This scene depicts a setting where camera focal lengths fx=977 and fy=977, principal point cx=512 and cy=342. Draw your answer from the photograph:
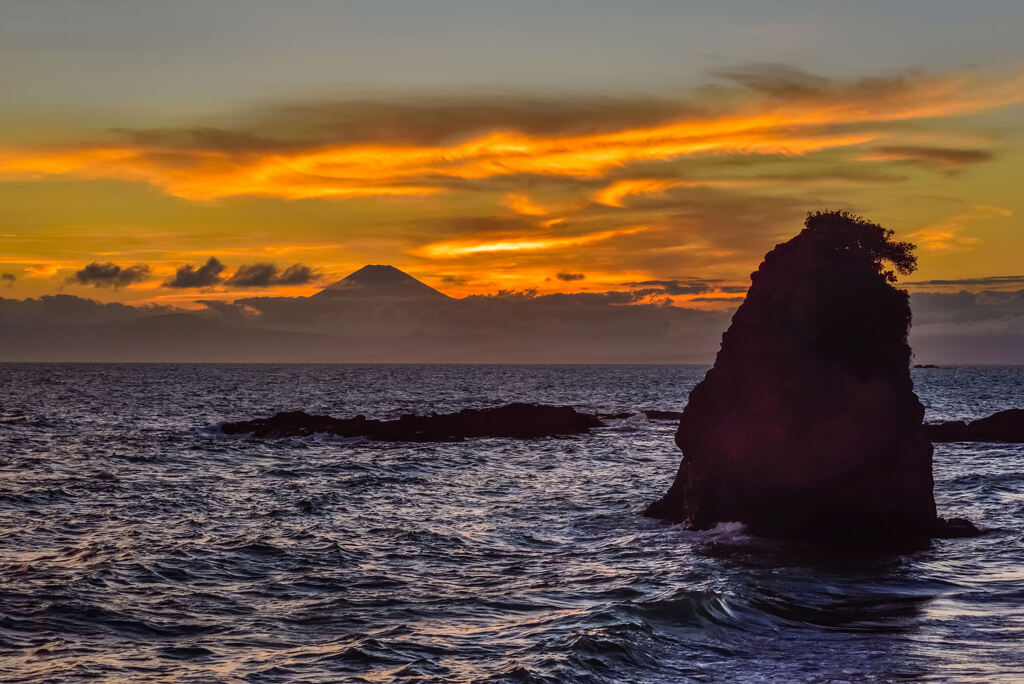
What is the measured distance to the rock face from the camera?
28.7 m

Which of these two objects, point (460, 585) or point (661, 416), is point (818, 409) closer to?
point (460, 585)

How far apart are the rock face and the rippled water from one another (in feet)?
4.44

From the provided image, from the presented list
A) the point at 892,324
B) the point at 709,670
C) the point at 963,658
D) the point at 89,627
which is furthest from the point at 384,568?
the point at 892,324

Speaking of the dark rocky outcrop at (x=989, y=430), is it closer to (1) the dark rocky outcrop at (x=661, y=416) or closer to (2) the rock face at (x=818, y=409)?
(1) the dark rocky outcrop at (x=661, y=416)

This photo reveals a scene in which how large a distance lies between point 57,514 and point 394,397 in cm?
9751

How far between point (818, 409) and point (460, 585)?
12.4 m

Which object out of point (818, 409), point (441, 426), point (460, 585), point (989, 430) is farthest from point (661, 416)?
point (460, 585)

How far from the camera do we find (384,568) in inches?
1027

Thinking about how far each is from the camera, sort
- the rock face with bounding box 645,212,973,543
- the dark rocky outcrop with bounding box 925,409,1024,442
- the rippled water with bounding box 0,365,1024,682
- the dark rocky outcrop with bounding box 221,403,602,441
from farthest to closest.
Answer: the dark rocky outcrop with bounding box 221,403,602,441 → the dark rocky outcrop with bounding box 925,409,1024,442 → the rock face with bounding box 645,212,973,543 → the rippled water with bounding box 0,365,1024,682

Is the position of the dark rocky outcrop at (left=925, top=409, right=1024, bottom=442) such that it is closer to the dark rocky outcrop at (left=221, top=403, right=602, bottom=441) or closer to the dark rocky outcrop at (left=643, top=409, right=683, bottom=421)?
the dark rocky outcrop at (left=643, top=409, right=683, bottom=421)

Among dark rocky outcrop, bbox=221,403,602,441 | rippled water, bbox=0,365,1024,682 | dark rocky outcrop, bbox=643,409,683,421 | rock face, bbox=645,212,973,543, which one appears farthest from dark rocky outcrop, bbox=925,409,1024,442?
rock face, bbox=645,212,973,543

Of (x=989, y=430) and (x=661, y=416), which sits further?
(x=661, y=416)

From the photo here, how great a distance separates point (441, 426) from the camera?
68.9 m

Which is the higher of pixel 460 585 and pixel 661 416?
pixel 460 585
